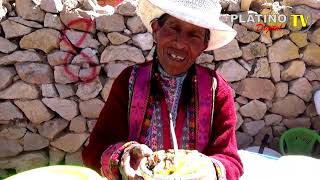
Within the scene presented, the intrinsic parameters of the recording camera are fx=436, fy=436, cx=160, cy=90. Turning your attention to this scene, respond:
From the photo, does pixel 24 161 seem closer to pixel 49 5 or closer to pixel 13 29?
pixel 13 29

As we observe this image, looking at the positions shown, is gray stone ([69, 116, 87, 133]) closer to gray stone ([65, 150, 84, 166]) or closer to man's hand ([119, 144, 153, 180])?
gray stone ([65, 150, 84, 166])

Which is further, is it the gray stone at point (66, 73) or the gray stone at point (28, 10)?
the gray stone at point (66, 73)

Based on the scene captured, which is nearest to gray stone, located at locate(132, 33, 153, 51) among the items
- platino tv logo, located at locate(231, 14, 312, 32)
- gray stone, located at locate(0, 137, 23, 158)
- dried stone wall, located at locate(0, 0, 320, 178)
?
dried stone wall, located at locate(0, 0, 320, 178)

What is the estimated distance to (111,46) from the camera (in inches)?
148

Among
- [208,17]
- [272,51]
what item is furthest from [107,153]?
[272,51]

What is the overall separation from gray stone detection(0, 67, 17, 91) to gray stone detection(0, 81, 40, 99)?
5 cm

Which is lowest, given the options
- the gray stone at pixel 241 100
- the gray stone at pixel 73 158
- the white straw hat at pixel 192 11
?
Answer: the gray stone at pixel 73 158

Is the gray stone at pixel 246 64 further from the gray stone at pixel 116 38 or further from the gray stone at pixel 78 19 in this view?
the gray stone at pixel 78 19

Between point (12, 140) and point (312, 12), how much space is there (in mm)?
2956

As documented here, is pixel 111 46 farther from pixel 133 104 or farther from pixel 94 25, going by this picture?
pixel 133 104

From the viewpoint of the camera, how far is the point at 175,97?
1.73m

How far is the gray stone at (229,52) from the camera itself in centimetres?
396

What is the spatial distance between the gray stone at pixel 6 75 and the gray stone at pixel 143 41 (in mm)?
1069

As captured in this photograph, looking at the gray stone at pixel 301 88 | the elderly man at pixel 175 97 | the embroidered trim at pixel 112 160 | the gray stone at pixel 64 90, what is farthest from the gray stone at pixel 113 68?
the embroidered trim at pixel 112 160
